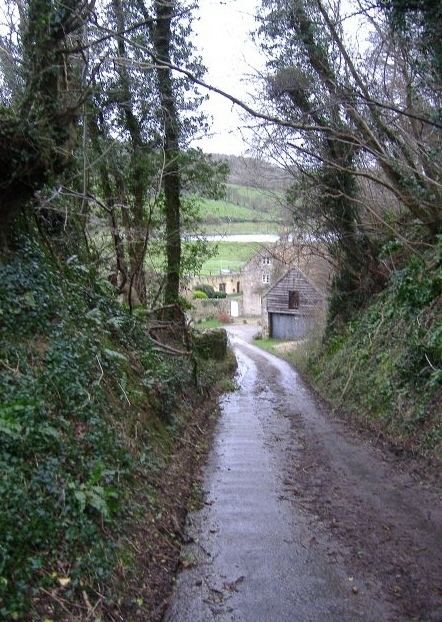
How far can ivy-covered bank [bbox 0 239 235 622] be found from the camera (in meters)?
4.86

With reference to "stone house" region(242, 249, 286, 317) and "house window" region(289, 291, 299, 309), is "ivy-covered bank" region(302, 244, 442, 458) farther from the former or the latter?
"stone house" region(242, 249, 286, 317)

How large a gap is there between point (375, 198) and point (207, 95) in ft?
24.7

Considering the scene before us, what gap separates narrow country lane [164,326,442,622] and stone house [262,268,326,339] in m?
35.3

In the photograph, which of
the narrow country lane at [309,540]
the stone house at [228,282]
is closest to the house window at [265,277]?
the stone house at [228,282]

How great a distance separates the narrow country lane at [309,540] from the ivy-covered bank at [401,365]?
947mm

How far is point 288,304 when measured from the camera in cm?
5106

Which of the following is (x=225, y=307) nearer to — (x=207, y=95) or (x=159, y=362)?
(x=207, y=95)

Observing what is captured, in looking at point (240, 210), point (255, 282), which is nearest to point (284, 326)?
point (255, 282)

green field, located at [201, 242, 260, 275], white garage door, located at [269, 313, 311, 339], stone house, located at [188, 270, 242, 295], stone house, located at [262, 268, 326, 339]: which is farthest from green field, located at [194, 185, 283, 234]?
green field, located at [201, 242, 260, 275]

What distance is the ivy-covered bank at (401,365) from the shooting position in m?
11.4

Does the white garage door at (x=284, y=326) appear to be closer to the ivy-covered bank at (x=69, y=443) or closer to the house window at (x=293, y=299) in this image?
the house window at (x=293, y=299)

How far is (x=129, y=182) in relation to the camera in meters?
18.1

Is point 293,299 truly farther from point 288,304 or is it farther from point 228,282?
point 228,282

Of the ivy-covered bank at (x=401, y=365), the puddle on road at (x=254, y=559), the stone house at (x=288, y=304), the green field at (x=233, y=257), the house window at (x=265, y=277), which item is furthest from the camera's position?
the green field at (x=233, y=257)
